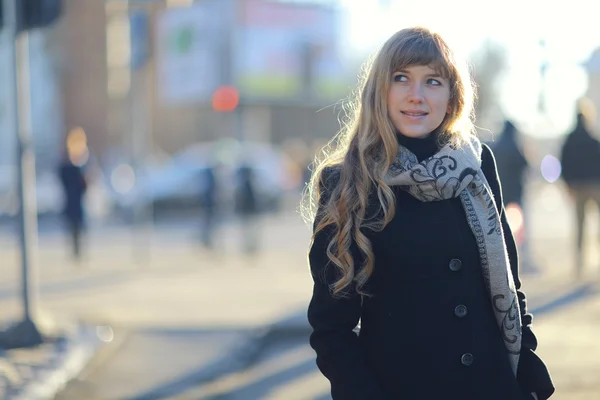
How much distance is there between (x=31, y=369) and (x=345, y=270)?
4816mm

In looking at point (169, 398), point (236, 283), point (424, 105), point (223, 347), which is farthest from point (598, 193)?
point (424, 105)

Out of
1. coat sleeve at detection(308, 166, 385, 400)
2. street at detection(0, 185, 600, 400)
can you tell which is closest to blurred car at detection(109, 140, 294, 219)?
street at detection(0, 185, 600, 400)

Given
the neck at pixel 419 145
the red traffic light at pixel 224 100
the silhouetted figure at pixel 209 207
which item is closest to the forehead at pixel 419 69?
the neck at pixel 419 145

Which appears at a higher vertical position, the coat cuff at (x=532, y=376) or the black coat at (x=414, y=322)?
the black coat at (x=414, y=322)

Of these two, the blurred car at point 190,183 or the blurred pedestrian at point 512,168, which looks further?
the blurred car at point 190,183

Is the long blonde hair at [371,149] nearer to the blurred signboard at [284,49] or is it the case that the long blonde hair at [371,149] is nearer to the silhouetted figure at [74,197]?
the silhouetted figure at [74,197]

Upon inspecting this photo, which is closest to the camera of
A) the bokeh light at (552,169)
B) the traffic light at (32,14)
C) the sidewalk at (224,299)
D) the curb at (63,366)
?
the curb at (63,366)

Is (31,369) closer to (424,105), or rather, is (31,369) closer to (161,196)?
(424,105)

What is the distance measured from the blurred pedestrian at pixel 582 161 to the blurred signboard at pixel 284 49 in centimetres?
3989

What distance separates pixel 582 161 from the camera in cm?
1183

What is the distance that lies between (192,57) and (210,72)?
1.20 meters

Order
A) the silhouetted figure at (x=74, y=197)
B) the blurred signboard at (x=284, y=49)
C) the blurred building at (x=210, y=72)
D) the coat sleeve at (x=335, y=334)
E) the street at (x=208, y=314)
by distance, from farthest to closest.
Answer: the blurred signboard at (x=284, y=49), the blurred building at (x=210, y=72), the silhouetted figure at (x=74, y=197), the street at (x=208, y=314), the coat sleeve at (x=335, y=334)

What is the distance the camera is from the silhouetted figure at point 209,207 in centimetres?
1695

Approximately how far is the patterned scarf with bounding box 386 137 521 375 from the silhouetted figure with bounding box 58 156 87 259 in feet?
42.1
